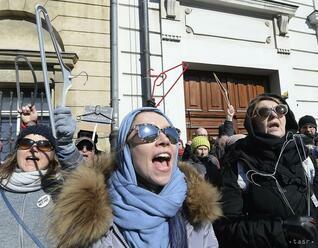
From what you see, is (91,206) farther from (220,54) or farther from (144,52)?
(220,54)

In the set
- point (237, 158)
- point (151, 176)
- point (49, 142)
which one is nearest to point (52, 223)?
point (151, 176)

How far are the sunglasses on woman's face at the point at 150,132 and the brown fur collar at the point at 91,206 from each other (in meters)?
0.24

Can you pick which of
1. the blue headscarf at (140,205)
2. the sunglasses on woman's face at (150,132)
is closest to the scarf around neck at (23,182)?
the blue headscarf at (140,205)

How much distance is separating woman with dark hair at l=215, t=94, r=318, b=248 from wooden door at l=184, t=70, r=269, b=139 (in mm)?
4806

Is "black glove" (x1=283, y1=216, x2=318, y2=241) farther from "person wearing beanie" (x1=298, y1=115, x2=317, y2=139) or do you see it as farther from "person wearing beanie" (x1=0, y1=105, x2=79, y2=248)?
"person wearing beanie" (x1=298, y1=115, x2=317, y2=139)

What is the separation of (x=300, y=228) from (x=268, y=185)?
348 millimetres

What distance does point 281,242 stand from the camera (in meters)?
1.94

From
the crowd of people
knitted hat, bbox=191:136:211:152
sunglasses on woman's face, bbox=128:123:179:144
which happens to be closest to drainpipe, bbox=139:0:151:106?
knitted hat, bbox=191:136:211:152

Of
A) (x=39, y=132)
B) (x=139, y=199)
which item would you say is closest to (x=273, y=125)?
(x=139, y=199)

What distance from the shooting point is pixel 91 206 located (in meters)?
1.68

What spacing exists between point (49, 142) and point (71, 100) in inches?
148

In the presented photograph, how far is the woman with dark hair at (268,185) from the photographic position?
1969 mm

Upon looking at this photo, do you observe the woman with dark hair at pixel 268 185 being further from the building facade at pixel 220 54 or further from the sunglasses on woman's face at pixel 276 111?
the building facade at pixel 220 54

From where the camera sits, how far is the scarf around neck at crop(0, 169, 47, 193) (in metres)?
2.32
